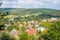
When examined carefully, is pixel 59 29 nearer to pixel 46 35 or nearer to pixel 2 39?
pixel 46 35

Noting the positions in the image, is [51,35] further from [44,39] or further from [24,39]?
[24,39]

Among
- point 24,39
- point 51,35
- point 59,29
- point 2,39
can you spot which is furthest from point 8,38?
point 59,29

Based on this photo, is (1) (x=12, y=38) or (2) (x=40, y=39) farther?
(2) (x=40, y=39)

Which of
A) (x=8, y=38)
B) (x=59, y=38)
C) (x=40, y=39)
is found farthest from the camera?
(x=40, y=39)

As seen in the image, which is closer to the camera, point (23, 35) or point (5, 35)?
point (5, 35)

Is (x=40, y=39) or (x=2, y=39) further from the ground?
(x=2, y=39)

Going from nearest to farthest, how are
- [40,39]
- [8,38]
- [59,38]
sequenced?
[8,38] < [59,38] < [40,39]

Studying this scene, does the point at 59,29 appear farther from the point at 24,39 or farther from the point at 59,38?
the point at 24,39

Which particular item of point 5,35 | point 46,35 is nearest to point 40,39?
point 46,35
